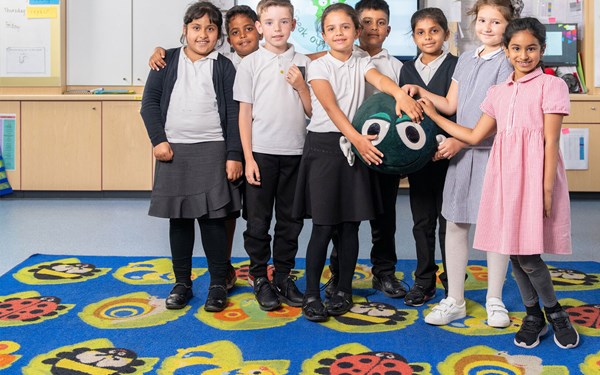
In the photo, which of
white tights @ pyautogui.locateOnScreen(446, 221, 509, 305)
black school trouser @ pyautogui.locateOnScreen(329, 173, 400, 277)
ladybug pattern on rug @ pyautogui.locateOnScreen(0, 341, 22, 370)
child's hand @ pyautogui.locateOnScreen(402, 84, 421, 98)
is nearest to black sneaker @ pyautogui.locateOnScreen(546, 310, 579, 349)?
white tights @ pyautogui.locateOnScreen(446, 221, 509, 305)

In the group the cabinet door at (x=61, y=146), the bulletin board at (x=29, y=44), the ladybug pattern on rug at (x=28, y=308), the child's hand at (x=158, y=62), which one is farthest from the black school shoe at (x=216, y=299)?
the bulletin board at (x=29, y=44)

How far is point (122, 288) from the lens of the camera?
2.55 m

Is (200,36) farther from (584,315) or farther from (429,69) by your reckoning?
(584,315)

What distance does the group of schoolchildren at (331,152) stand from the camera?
2.03 m

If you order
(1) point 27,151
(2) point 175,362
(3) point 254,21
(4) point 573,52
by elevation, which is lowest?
(2) point 175,362

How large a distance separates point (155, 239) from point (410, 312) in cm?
170

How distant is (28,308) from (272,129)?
1.01m

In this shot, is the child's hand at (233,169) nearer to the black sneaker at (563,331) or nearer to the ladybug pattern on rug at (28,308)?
the ladybug pattern on rug at (28,308)

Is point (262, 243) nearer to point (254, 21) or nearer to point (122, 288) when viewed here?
point (122, 288)

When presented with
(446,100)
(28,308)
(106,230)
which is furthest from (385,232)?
(106,230)

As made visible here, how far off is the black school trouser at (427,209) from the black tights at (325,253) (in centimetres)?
26

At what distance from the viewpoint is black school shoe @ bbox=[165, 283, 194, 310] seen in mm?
2275

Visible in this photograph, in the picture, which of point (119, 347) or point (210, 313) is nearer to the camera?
point (119, 347)

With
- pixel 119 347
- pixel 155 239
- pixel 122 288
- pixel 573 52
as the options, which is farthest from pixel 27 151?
pixel 573 52
